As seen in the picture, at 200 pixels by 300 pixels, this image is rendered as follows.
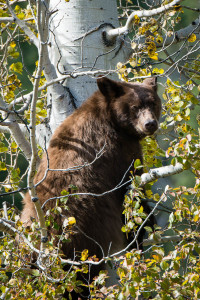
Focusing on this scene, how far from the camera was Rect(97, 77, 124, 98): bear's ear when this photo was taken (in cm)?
394

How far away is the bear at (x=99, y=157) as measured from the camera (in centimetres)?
350

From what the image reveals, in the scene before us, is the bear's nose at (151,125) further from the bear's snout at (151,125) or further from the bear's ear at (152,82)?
the bear's ear at (152,82)

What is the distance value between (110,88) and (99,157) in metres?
0.81

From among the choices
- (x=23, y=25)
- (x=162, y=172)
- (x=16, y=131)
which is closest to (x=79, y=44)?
(x=23, y=25)

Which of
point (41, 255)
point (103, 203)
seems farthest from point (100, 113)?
point (41, 255)

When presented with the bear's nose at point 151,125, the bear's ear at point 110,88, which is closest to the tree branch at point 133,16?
the bear's ear at point 110,88

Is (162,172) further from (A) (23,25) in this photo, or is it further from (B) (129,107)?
(A) (23,25)

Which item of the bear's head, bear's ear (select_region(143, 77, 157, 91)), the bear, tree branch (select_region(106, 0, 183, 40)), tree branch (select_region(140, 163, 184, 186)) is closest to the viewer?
tree branch (select_region(140, 163, 184, 186))

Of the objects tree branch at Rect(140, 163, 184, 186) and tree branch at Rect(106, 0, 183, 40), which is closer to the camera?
tree branch at Rect(140, 163, 184, 186)

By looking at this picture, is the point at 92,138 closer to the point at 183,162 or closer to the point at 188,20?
the point at 183,162

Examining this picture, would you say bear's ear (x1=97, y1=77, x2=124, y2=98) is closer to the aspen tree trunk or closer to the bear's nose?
the aspen tree trunk

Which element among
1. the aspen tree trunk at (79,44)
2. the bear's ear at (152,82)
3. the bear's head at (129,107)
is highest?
A: the aspen tree trunk at (79,44)

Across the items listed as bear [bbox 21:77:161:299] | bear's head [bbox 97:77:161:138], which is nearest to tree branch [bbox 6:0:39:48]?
bear [bbox 21:77:161:299]

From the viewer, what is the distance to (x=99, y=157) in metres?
3.50
